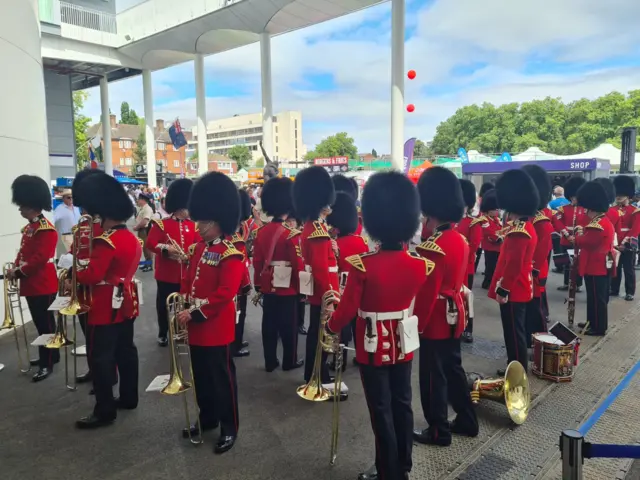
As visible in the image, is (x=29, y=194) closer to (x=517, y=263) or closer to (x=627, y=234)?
(x=517, y=263)

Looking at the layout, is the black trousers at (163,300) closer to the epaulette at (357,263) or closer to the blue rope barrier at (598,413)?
the epaulette at (357,263)

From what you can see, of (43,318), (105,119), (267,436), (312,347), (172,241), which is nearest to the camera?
(267,436)

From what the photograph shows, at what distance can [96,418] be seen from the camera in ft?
11.7

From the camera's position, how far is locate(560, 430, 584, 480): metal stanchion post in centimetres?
187

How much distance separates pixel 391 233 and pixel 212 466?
190cm

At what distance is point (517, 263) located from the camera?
156 inches

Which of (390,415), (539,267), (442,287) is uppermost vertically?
(442,287)

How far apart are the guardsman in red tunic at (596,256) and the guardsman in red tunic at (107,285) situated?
502 centimetres

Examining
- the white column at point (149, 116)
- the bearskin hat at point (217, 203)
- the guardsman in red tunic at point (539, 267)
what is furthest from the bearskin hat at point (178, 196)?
the white column at point (149, 116)

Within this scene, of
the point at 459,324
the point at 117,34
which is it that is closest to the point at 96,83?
the point at 117,34

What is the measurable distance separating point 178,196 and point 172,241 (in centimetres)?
55

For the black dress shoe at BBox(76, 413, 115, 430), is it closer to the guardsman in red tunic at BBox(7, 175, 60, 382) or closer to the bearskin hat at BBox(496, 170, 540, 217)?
the guardsman in red tunic at BBox(7, 175, 60, 382)

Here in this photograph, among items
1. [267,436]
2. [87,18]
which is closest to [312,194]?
[267,436]

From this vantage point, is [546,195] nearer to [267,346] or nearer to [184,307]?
[267,346]
